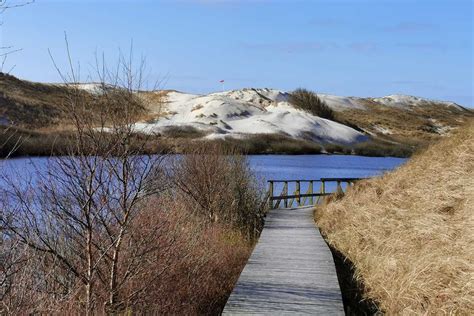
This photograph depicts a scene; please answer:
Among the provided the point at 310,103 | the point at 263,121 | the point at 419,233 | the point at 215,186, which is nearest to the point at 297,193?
the point at 215,186

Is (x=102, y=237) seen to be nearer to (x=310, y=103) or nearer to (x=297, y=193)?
(x=297, y=193)

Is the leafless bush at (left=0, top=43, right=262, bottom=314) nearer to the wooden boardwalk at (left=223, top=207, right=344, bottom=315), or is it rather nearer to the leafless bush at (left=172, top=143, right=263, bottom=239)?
the wooden boardwalk at (left=223, top=207, right=344, bottom=315)

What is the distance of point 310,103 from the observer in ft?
286

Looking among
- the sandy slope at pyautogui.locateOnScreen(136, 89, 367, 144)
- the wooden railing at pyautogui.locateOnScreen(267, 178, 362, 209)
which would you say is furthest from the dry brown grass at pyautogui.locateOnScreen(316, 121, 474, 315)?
the sandy slope at pyautogui.locateOnScreen(136, 89, 367, 144)

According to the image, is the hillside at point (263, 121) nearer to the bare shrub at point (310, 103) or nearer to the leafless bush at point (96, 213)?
the bare shrub at point (310, 103)

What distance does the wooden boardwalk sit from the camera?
8102 mm

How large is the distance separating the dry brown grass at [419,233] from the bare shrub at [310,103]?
71.0 metres

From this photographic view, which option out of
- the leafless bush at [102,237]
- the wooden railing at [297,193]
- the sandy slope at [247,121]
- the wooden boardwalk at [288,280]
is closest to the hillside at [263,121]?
the sandy slope at [247,121]

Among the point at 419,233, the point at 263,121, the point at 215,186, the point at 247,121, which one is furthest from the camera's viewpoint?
the point at 263,121

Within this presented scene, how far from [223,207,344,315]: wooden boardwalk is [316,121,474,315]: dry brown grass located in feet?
2.04

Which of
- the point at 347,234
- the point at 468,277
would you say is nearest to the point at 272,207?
the point at 347,234

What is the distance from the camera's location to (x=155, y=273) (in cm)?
873

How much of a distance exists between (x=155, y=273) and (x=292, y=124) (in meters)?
60.5

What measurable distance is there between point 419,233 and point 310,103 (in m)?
78.5
